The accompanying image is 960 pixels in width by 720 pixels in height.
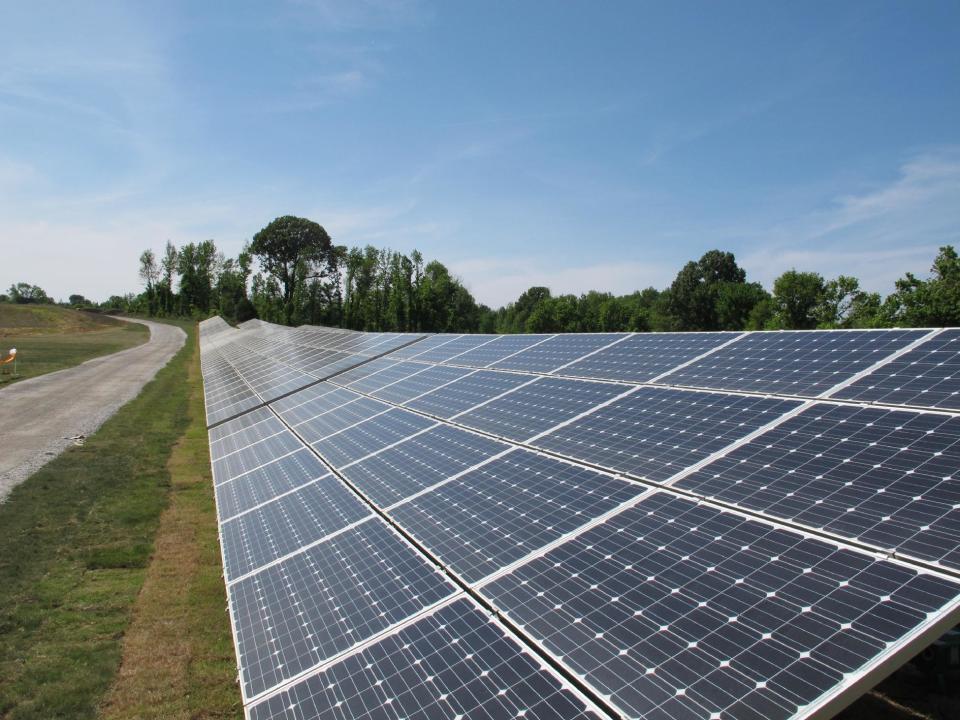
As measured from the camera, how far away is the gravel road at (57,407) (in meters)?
23.3

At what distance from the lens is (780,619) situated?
5.00m

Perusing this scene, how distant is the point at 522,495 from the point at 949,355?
7.17m

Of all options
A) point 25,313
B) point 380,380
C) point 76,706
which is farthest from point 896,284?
point 25,313

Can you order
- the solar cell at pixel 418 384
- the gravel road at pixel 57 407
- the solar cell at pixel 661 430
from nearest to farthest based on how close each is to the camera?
the solar cell at pixel 661 430 → the solar cell at pixel 418 384 → the gravel road at pixel 57 407

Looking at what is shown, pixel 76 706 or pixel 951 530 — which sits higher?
pixel 951 530

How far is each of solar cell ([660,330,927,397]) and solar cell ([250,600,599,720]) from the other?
6985 millimetres

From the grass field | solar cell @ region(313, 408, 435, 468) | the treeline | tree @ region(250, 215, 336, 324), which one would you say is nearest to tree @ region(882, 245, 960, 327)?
the treeline

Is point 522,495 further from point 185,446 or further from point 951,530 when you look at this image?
point 185,446

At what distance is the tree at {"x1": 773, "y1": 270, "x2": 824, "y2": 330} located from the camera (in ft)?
202

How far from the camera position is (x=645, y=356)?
48.2ft

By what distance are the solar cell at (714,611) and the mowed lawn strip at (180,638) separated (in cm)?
623

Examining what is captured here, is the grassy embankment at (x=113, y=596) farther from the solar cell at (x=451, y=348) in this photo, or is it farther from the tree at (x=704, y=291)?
the tree at (x=704, y=291)

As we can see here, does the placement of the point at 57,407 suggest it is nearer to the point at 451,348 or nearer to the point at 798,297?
the point at 451,348

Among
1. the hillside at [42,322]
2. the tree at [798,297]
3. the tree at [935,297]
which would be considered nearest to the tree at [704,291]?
the tree at [798,297]
